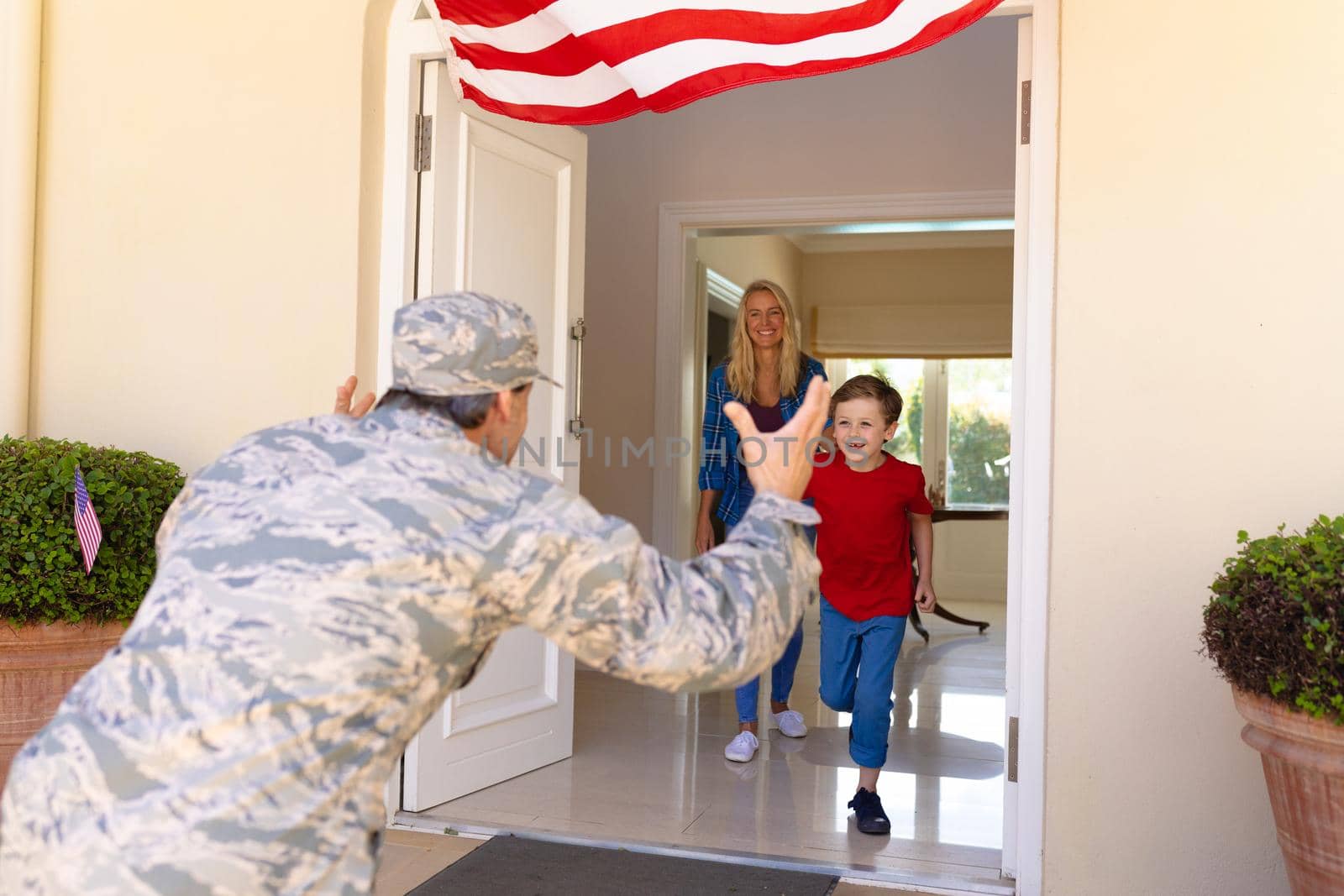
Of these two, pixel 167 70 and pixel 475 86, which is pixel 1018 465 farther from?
pixel 167 70

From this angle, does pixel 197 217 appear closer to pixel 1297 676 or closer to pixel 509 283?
pixel 509 283

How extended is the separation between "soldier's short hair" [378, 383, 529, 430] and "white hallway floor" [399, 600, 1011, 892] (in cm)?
195

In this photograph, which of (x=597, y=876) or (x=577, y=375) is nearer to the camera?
→ (x=597, y=876)

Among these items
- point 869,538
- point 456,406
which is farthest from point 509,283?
point 456,406

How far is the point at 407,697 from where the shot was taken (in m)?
1.27

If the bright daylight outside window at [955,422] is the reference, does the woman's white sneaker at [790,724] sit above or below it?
below

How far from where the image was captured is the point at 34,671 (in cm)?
285

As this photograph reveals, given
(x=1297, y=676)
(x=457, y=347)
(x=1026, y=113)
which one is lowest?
(x=1297, y=676)

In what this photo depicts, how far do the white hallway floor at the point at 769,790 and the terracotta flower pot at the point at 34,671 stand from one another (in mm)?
930

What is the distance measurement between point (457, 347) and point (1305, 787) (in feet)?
5.53

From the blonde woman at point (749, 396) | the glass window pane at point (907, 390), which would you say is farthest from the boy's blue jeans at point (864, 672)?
the glass window pane at point (907, 390)

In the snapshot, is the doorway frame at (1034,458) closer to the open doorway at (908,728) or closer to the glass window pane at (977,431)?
the open doorway at (908,728)

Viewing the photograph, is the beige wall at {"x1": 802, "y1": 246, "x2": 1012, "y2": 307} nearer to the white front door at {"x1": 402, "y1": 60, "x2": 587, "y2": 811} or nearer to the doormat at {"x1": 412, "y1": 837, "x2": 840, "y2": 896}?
the white front door at {"x1": 402, "y1": 60, "x2": 587, "y2": 811}

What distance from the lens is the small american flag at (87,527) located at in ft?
9.20
